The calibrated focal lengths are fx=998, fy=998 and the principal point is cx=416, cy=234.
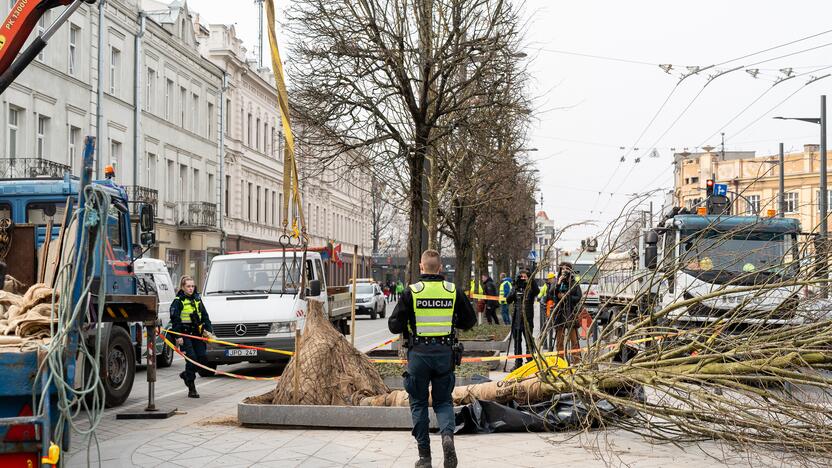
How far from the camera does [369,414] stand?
1009 centimetres

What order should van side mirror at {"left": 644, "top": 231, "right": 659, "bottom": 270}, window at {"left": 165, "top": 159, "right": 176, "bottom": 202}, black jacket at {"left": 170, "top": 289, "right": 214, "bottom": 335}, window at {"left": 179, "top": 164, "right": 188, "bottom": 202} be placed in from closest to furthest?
1. black jacket at {"left": 170, "top": 289, "right": 214, "bottom": 335}
2. van side mirror at {"left": 644, "top": 231, "right": 659, "bottom": 270}
3. window at {"left": 165, "top": 159, "right": 176, "bottom": 202}
4. window at {"left": 179, "top": 164, "right": 188, "bottom": 202}

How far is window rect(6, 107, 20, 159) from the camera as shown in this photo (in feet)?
97.7

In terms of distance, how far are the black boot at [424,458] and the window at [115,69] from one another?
3189cm

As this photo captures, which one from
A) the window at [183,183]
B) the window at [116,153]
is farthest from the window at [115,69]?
the window at [183,183]

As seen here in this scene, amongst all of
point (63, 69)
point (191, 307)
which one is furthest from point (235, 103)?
point (191, 307)

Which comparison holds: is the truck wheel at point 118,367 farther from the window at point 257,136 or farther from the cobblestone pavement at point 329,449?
the window at point 257,136

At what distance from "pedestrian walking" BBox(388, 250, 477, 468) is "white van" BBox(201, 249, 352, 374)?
7519mm

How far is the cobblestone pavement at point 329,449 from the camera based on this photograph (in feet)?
27.6

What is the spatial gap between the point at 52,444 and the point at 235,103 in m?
48.1

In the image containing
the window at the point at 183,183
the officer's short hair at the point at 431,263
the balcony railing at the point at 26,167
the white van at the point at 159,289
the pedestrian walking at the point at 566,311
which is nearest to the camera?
the officer's short hair at the point at 431,263

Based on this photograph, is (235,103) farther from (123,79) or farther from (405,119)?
(405,119)

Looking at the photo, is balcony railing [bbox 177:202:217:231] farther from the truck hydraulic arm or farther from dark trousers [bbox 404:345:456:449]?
dark trousers [bbox 404:345:456:449]

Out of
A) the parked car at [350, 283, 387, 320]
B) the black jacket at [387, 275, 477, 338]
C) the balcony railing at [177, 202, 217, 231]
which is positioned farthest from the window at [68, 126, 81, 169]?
the black jacket at [387, 275, 477, 338]

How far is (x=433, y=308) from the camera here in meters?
8.14
